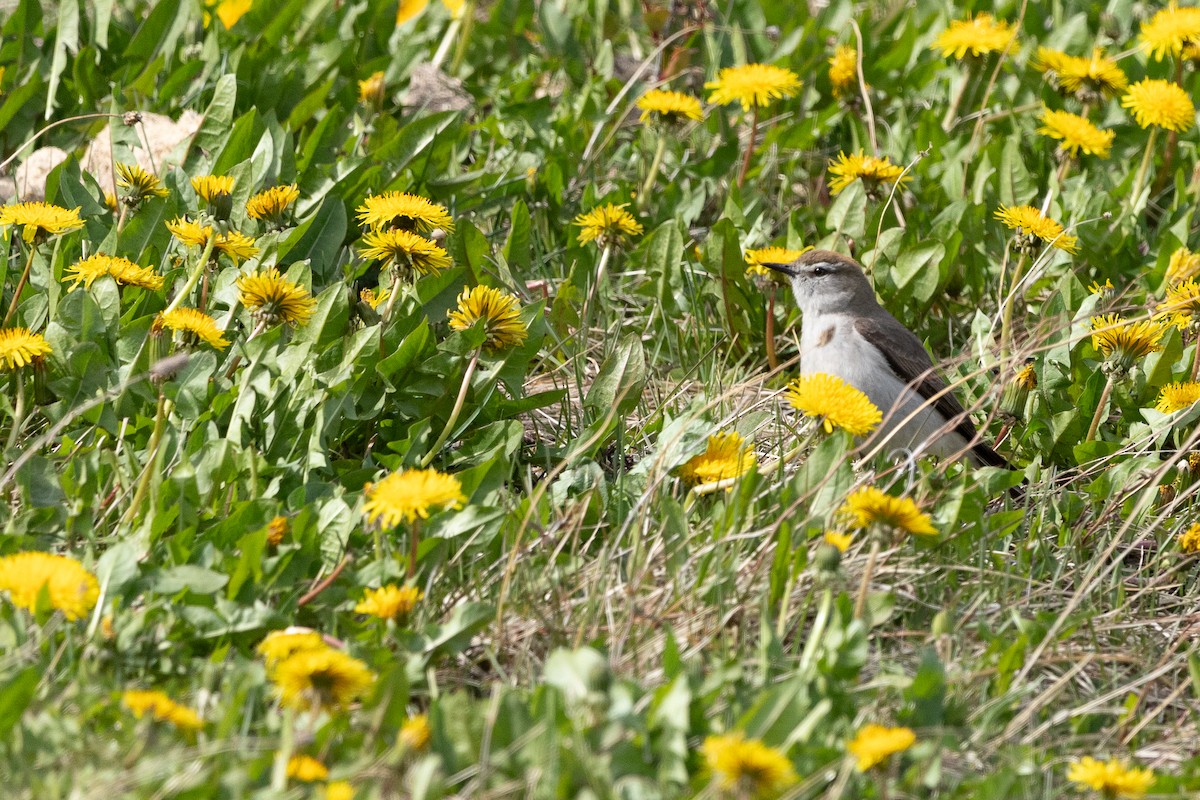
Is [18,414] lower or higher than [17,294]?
lower

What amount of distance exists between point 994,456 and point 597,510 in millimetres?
1684

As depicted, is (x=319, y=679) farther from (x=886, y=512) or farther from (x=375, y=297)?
(x=375, y=297)

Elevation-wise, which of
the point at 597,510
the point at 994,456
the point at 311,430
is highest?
the point at 311,430

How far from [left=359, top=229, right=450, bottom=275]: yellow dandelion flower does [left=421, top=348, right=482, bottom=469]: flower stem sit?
0.30m

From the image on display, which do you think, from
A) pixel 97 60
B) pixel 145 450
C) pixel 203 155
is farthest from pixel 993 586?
pixel 97 60

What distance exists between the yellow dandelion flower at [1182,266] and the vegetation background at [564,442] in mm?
24

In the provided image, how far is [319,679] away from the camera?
279 cm

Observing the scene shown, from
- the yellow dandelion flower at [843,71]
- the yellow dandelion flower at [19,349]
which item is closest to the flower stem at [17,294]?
the yellow dandelion flower at [19,349]

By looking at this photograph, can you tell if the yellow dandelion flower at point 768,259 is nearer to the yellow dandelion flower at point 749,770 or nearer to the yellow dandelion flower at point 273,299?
the yellow dandelion flower at point 273,299

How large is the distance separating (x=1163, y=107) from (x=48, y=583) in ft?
15.6

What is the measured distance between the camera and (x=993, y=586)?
385 cm

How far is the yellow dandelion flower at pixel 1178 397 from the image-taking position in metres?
4.57

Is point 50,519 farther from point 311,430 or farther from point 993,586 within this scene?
point 993,586

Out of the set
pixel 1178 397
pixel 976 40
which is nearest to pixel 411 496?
pixel 1178 397
